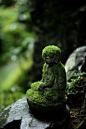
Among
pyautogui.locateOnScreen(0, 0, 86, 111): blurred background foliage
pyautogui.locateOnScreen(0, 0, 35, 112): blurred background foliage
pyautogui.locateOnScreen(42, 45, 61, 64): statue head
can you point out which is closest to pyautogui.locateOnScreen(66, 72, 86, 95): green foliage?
pyautogui.locateOnScreen(42, 45, 61, 64): statue head

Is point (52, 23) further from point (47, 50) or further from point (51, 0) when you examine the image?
point (47, 50)

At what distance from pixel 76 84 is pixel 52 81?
1.06m

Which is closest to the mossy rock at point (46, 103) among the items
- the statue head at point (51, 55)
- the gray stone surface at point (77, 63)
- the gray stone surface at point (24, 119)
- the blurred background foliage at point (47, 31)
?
the gray stone surface at point (24, 119)

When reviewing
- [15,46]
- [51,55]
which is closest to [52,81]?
[51,55]

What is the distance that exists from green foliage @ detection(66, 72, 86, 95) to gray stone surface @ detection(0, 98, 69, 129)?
77cm

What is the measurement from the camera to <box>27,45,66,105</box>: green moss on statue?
3121mm

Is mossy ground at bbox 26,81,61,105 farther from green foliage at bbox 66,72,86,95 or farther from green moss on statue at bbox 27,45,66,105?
green foliage at bbox 66,72,86,95

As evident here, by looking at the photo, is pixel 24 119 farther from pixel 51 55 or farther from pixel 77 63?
pixel 77 63

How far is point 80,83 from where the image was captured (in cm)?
412

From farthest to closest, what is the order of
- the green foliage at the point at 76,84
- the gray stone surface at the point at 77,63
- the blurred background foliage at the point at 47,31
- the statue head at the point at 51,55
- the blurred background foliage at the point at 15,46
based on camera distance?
the blurred background foliage at the point at 15,46 < the blurred background foliage at the point at 47,31 < the gray stone surface at the point at 77,63 < the green foliage at the point at 76,84 < the statue head at the point at 51,55

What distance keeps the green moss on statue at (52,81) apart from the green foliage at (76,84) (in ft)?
2.73

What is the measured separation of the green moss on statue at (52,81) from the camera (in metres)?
3.12

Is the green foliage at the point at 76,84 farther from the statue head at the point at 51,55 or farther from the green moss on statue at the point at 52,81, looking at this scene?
the statue head at the point at 51,55

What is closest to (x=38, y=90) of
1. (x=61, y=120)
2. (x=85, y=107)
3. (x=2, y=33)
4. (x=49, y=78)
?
(x=49, y=78)
